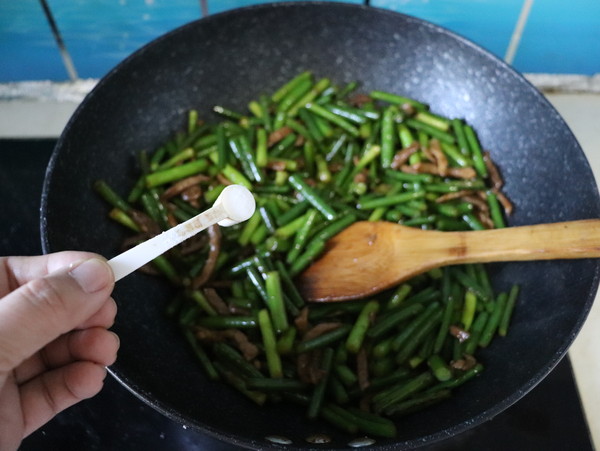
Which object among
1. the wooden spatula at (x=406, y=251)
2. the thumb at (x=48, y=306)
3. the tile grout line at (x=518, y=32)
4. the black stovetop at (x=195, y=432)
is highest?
the tile grout line at (x=518, y=32)

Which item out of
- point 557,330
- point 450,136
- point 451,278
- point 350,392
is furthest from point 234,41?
point 557,330

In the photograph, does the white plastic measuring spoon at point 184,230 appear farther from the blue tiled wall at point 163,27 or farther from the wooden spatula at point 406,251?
the blue tiled wall at point 163,27

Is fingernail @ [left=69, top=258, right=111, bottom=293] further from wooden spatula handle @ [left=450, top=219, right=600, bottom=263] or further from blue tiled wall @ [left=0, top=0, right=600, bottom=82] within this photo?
blue tiled wall @ [left=0, top=0, right=600, bottom=82]

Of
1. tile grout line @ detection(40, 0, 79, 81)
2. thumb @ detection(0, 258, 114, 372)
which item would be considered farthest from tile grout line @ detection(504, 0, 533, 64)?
thumb @ detection(0, 258, 114, 372)

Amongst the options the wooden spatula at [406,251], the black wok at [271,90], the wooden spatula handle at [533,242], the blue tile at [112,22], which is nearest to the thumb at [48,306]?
the black wok at [271,90]

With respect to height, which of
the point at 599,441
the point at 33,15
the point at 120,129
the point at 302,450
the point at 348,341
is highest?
the point at 33,15

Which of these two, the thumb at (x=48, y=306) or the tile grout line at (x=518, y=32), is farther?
the tile grout line at (x=518, y=32)

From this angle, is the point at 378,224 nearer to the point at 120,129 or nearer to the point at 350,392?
the point at 350,392
